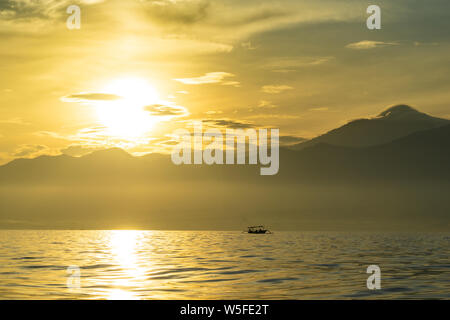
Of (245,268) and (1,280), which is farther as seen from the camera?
(245,268)

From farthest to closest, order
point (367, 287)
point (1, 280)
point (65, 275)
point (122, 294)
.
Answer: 1. point (65, 275)
2. point (1, 280)
3. point (367, 287)
4. point (122, 294)

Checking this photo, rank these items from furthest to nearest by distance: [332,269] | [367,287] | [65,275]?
1. [332,269]
2. [65,275]
3. [367,287]

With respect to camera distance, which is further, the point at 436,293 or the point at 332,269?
the point at 332,269
